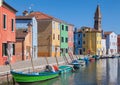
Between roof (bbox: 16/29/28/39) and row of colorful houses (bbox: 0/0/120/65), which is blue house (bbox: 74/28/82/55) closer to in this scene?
row of colorful houses (bbox: 0/0/120/65)

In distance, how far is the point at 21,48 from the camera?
161 ft

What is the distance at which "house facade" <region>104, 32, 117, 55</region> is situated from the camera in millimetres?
123550

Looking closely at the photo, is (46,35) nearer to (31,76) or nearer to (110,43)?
(31,76)

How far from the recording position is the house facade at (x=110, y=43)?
12355 centimetres

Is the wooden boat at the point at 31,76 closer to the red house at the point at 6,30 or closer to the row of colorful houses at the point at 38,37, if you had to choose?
the row of colorful houses at the point at 38,37

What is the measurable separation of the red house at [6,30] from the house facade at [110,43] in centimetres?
8325

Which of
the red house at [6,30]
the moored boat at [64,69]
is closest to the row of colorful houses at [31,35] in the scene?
the red house at [6,30]

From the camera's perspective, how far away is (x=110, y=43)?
12556cm

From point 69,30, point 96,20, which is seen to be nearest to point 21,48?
point 69,30

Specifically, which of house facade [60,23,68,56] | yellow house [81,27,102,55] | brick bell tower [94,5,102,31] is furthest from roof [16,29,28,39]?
brick bell tower [94,5,102,31]

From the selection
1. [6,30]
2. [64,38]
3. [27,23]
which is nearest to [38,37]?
[27,23]

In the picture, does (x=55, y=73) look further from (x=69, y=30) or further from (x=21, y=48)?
(x=69, y=30)

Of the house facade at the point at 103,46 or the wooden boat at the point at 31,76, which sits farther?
the house facade at the point at 103,46

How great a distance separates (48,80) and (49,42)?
31.8 metres
